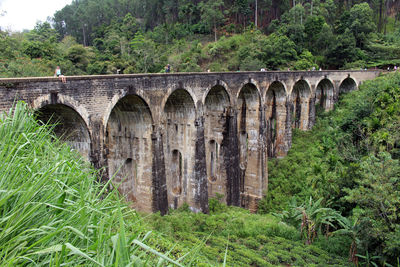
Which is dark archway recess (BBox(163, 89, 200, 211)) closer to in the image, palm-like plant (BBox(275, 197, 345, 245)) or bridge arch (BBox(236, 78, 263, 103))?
bridge arch (BBox(236, 78, 263, 103))

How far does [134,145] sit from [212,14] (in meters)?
39.2

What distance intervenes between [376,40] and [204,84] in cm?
3717

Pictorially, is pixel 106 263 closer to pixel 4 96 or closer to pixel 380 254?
pixel 4 96

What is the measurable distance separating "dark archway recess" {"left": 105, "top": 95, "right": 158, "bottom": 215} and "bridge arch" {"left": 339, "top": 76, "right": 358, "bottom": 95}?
86.9ft

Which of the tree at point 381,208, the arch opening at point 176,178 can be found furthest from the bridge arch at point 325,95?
the tree at point 381,208

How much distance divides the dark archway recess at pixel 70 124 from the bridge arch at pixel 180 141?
16.0 ft

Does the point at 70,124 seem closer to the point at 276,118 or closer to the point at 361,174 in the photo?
the point at 361,174

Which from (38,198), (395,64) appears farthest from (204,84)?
(395,64)

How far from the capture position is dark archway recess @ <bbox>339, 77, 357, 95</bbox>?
32547mm

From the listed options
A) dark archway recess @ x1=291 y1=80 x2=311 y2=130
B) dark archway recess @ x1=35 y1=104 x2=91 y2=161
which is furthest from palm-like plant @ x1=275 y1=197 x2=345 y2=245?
dark archway recess @ x1=291 y1=80 x2=311 y2=130

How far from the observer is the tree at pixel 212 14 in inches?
1833

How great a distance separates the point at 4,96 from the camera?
742 cm

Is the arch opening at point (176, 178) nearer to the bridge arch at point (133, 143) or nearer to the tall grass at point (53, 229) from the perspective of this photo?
the bridge arch at point (133, 143)

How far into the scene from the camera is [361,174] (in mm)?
9867
